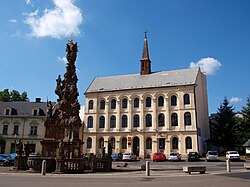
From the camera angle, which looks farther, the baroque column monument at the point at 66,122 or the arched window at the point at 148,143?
the arched window at the point at 148,143

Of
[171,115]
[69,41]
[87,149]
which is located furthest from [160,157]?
[69,41]

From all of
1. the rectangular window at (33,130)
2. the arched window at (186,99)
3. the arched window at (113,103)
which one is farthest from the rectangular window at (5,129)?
the arched window at (186,99)

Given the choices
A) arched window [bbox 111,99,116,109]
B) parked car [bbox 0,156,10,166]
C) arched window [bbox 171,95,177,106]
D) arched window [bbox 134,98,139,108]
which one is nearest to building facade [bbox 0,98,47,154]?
arched window [bbox 111,99,116,109]

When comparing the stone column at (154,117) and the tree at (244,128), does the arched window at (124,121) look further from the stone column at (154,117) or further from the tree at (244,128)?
the tree at (244,128)

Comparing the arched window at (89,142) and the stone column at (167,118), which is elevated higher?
the stone column at (167,118)

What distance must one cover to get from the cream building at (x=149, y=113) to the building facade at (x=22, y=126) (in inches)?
375

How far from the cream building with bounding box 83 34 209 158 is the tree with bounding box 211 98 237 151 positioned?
3134 mm

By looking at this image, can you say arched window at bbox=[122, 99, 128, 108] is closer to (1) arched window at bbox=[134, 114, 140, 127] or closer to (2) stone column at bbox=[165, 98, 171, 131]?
(1) arched window at bbox=[134, 114, 140, 127]

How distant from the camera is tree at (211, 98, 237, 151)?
45250mm

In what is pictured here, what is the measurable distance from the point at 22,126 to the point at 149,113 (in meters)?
25.9

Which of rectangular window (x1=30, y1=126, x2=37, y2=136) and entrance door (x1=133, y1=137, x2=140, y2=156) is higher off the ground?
rectangular window (x1=30, y1=126, x2=37, y2=136)

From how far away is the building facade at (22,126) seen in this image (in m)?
51.0

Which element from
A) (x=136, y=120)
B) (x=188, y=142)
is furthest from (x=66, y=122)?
(x=136, y=120)

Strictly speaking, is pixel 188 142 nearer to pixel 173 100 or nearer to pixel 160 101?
pixel 173 100
